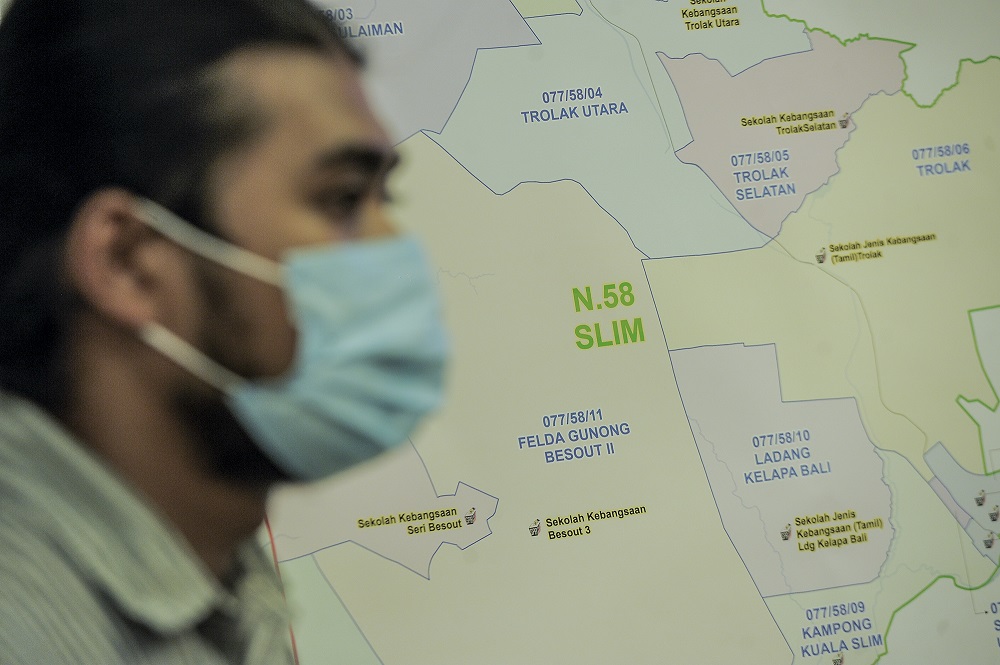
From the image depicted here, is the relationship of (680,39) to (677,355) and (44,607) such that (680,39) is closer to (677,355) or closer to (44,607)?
(677,355)

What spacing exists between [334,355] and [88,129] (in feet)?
0.84

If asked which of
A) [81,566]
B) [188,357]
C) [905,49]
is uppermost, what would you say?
[905,49]

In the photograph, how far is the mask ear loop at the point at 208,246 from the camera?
2.30 feet

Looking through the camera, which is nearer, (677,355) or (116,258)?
(116,258)

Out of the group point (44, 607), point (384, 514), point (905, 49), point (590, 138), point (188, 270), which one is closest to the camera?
point (44, 607)

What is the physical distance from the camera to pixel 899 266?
4.17 ft

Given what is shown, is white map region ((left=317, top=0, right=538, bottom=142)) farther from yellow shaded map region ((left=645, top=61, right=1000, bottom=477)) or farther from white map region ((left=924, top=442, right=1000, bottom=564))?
white map region ((left=924, top=442, right=1000, bottom=564))

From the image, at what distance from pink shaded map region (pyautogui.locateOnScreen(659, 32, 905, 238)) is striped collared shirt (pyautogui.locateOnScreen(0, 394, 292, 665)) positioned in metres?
0.85

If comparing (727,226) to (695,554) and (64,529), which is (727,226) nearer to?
(695,554)

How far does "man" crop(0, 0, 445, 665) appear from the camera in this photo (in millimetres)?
695

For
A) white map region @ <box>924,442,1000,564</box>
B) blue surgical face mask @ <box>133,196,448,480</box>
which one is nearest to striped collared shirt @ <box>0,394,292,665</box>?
blue surgical face mask @ <box>133,196,448,480</box>

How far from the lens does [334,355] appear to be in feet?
2.40

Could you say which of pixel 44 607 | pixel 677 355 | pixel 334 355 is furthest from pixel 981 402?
pixel 44 607

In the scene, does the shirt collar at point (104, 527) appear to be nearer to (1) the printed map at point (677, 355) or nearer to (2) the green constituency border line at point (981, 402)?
(1) the printed map at point (677, 355)
